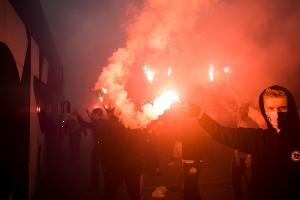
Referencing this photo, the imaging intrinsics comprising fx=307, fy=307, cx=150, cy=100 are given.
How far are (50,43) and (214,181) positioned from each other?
11.0 m

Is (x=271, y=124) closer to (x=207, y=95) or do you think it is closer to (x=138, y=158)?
(x=138, y=158)

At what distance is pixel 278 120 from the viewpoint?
10.3 ft

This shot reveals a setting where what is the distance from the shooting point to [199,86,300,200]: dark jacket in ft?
9.75

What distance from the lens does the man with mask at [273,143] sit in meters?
2.98

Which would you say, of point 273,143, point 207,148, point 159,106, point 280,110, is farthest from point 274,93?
point 159,106

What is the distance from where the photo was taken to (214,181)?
28.7 ft

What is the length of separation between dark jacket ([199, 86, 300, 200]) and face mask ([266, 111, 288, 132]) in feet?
0.14

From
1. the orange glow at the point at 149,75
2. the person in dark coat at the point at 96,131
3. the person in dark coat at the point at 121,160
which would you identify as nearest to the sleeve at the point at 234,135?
the person in dark coat at the point at 121,160

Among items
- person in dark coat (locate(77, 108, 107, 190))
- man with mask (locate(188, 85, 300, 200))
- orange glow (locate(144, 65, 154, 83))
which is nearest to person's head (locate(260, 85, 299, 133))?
man with mask (locate(188, 85, 300, 200))

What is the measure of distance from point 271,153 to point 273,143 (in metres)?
0.10

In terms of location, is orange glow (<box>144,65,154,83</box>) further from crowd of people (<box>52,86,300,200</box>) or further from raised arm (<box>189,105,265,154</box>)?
raised arm (<box>189,105,265,154</box>)

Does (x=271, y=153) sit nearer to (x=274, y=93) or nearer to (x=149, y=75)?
(x=274, y=93)

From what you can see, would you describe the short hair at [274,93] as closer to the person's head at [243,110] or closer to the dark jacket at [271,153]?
the dark jacket at [271,153]

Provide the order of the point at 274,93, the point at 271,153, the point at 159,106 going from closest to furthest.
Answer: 1. the point at 271,153
2. the point at 274,93
3. the point at 159,106
